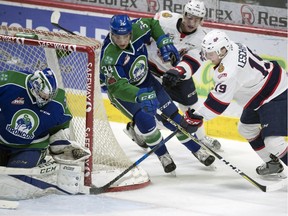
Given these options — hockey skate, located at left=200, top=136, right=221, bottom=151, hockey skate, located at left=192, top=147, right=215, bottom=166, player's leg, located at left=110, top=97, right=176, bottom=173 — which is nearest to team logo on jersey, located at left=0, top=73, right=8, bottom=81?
player's leg, located at left=110, top=97, right=176, bottom=173

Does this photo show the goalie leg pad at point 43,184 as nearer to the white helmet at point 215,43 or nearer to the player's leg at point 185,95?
the white helmet at point 215,43

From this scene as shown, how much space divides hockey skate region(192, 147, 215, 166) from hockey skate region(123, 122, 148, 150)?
53 cm

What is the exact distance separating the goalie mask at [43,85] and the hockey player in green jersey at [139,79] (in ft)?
1.94

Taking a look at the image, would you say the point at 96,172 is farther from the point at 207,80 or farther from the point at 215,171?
the point at 207,80

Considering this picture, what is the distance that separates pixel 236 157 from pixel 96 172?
130 cm

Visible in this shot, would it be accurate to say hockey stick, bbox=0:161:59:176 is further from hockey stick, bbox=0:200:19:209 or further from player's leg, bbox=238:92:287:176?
player's leg, bbox=238:92:287:176

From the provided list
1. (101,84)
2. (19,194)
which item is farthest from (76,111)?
(19,194)

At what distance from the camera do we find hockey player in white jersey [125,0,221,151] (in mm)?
6629

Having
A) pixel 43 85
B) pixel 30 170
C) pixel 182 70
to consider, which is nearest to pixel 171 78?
pixel 182 70

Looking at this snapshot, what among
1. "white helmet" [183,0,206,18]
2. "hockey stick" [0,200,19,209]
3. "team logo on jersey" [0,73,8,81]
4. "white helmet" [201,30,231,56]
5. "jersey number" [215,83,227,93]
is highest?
"white helmet" [183,0,206,18]

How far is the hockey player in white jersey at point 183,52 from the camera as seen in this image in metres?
6.63

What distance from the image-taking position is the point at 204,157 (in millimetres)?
6699

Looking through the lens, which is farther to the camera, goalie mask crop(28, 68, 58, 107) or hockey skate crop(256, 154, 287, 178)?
hockey skate crop(256, 154, 287, 178)

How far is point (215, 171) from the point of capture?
6.73 metres
